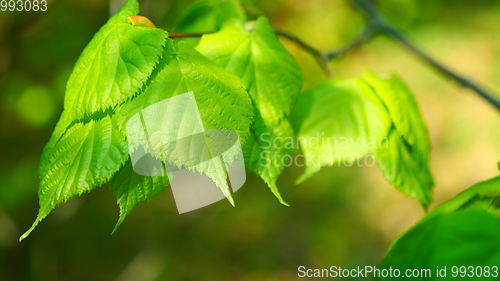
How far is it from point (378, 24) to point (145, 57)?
1034 millimetres

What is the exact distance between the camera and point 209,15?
90 centimetres

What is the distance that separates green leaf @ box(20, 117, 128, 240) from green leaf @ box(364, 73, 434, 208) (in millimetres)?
437

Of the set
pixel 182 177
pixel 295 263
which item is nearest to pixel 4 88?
pixel 182 177

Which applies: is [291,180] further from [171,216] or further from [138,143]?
[138,143]

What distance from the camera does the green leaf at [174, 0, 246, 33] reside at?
0.87 m

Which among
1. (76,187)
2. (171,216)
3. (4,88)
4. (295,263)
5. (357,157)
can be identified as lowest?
(295,263)

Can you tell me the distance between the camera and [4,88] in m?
2.36

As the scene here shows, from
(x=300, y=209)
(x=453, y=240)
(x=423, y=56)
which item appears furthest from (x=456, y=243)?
(x=300, y=209)

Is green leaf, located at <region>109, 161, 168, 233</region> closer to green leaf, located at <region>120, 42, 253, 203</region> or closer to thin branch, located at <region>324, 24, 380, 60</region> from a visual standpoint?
green leaf, located at <region>120, 42, 253, 203</region>

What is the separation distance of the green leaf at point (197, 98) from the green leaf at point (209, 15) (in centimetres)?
26

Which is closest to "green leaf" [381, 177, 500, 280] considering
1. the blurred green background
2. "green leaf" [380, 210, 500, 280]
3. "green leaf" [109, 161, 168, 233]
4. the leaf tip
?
"green leaf" [380, 210, 500, 280]

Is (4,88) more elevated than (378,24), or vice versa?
(378,24)

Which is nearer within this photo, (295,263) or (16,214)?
(16,214)

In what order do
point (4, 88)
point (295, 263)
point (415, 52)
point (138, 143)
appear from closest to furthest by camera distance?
point (138, 143), point (415, 52), point (4, 88), point (295, 263)
